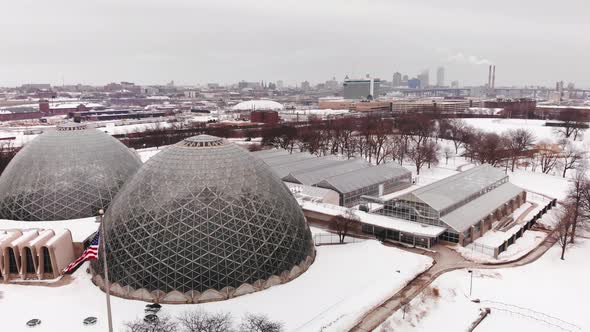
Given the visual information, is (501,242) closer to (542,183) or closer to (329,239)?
(329,239)

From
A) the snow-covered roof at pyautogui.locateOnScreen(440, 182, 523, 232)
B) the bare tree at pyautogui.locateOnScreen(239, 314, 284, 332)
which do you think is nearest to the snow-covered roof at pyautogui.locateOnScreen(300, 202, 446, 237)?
the snow-covered roof at pyautogui.locateOnScreen(440, 182, 523, 232)

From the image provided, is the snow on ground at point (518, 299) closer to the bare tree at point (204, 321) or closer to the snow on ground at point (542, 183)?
the bare tree at point (204, 321)

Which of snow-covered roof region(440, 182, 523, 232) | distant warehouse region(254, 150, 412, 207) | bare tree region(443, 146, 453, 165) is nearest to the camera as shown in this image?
snow-covered roof region(440, 182, 523, 232)

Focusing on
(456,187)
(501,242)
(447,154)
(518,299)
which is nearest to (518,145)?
(447,154)

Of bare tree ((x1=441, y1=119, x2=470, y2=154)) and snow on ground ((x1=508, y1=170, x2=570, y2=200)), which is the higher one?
bare tree ((x1=441, y1=119, x2=470, y2=154))

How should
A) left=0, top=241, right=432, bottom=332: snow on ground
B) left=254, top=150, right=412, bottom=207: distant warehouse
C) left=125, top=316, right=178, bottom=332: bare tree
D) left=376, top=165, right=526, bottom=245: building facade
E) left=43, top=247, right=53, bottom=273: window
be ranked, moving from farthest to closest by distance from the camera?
left=254, top=150, right=412, bottom=207: distant warehouse, left=376, top=165, right=526, bottom=245: building facade, left=43, top=247, right=53, bottom=273: window, left=0, top=241, right=432, bottom=332: snow on ground, left=125, top=316, right=178, bottom=332: bare tree

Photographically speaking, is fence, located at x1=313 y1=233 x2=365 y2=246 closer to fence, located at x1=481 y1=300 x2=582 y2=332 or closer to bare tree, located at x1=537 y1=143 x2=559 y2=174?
fence, located at x1=481 y1=300 x2=582 y2=332

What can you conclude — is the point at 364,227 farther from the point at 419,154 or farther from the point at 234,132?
the point at 234,132

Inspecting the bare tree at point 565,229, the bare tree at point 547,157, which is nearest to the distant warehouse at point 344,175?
the bare tree at point 565,229
